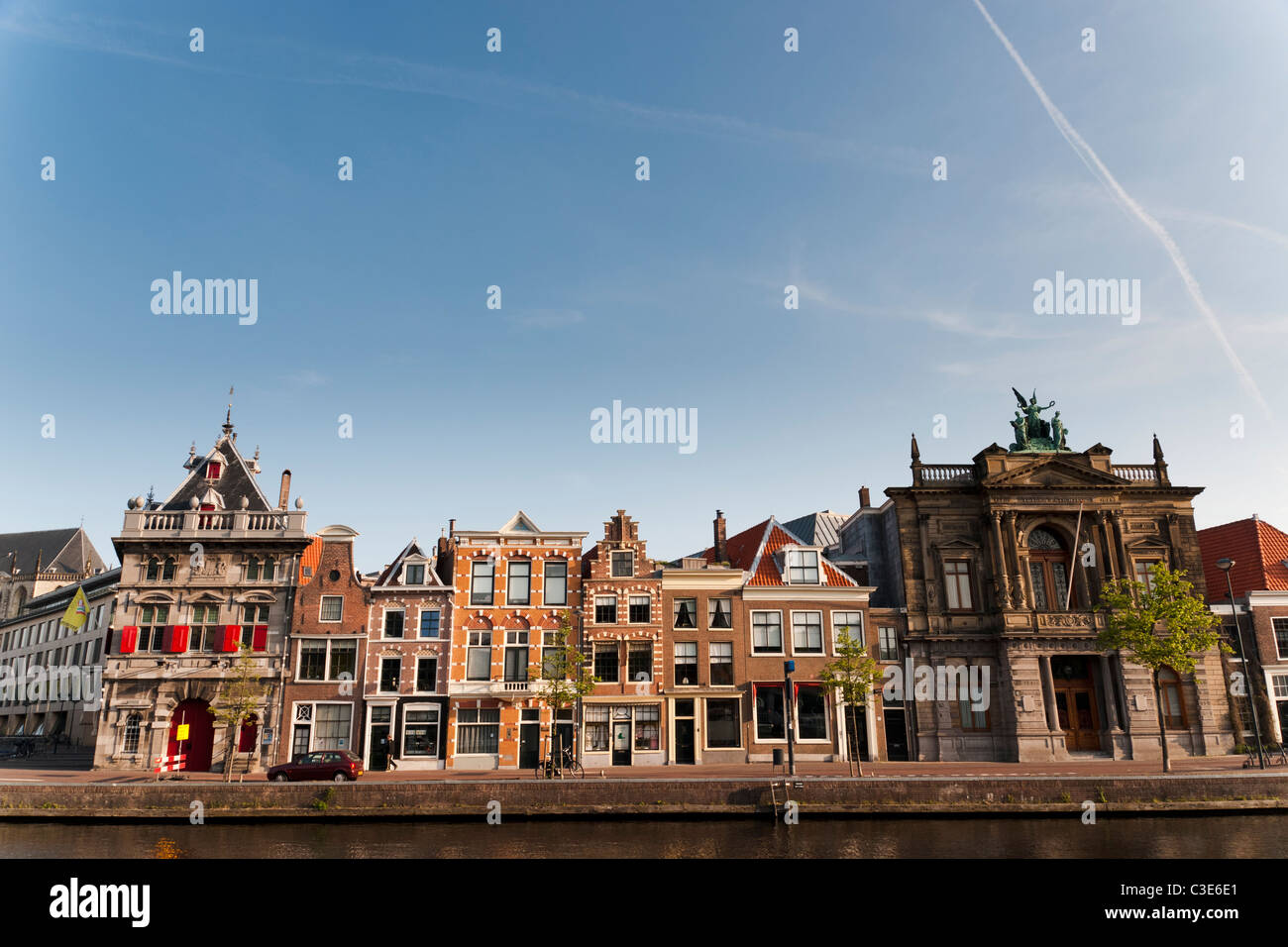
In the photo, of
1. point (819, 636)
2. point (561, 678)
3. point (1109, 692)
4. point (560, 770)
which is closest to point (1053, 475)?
point (1109, 692)

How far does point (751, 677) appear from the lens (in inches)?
1665

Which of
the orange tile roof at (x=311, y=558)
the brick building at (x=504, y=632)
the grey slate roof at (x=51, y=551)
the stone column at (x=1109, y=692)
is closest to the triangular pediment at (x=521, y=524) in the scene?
the brick building at (x=504, y=632)

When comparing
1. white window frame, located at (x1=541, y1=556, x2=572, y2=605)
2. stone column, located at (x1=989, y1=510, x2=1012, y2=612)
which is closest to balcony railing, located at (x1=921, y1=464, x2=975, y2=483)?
stone column, located at (x1=989, y1=510, x2=1012, y2=612)

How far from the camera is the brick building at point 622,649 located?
4109cm

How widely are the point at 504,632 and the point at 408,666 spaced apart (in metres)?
5.05

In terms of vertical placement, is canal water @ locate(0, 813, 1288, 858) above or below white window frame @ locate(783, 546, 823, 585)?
below

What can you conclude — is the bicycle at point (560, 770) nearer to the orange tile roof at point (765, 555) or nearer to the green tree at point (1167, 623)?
the orange tile roof at point (765, 555)

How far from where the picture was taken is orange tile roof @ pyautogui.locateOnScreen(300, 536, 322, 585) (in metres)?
42.6

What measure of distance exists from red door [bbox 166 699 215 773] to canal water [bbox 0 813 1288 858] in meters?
12.2

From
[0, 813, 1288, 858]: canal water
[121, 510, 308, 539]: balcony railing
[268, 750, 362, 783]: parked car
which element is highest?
[121, 510, 308, 539]: balcony railing

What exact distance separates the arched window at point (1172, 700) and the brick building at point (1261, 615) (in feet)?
9.59

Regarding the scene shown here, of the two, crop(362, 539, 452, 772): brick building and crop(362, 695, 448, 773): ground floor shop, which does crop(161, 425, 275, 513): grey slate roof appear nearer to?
crop(362, 539, 452, 772): brick building

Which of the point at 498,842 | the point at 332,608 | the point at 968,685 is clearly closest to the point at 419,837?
the point at 498,842
